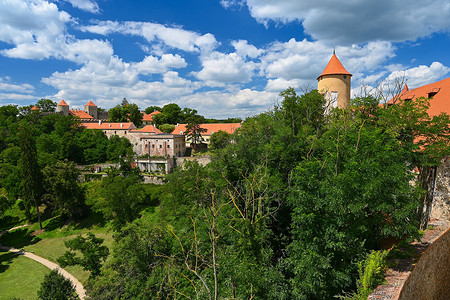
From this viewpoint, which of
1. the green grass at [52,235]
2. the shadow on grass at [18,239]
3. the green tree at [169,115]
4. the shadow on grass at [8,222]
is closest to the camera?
the green grass at [52,235]

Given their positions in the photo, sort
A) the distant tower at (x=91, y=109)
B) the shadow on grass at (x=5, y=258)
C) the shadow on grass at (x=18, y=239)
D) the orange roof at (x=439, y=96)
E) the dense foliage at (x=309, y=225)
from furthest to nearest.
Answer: the distant tower at (x=91, y=109) < the shadow on grass at (x=18, y=239) < the shadow on grass at (x=5, y=258) < the orange roof at (x=439, y=96) < the dense foliage at (x=309, y=225)

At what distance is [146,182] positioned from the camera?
3581 cm

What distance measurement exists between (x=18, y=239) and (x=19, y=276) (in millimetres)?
9821

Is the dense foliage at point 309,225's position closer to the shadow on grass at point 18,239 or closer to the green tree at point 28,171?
the shadow on grass at point 18,239

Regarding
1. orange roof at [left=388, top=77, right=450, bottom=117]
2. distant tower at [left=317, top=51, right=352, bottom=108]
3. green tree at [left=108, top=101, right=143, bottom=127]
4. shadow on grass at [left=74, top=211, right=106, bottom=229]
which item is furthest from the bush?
green tree at [left=108, top=101, right=143, bottom=127]

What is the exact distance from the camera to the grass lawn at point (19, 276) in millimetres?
17703

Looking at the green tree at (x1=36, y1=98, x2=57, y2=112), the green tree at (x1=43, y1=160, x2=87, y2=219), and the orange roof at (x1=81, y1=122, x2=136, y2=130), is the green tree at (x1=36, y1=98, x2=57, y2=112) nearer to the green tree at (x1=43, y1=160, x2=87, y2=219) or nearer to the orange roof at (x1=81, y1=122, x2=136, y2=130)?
the orange roof at (x1=81, y1=122, x2=136, y2=130)

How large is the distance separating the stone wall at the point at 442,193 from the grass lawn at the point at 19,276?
23.4 m

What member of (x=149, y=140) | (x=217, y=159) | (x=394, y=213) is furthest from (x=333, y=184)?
(x=149, y=140)

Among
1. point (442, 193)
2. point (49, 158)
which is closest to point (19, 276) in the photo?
point (49, 158)

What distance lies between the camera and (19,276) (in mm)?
20078

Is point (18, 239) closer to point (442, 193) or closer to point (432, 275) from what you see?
point (432, 275)

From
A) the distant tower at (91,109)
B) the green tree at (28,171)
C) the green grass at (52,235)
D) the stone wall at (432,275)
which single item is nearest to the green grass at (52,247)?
the green grass at (52,235)

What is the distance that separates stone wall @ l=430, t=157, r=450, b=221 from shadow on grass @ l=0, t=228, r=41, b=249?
109 feet
